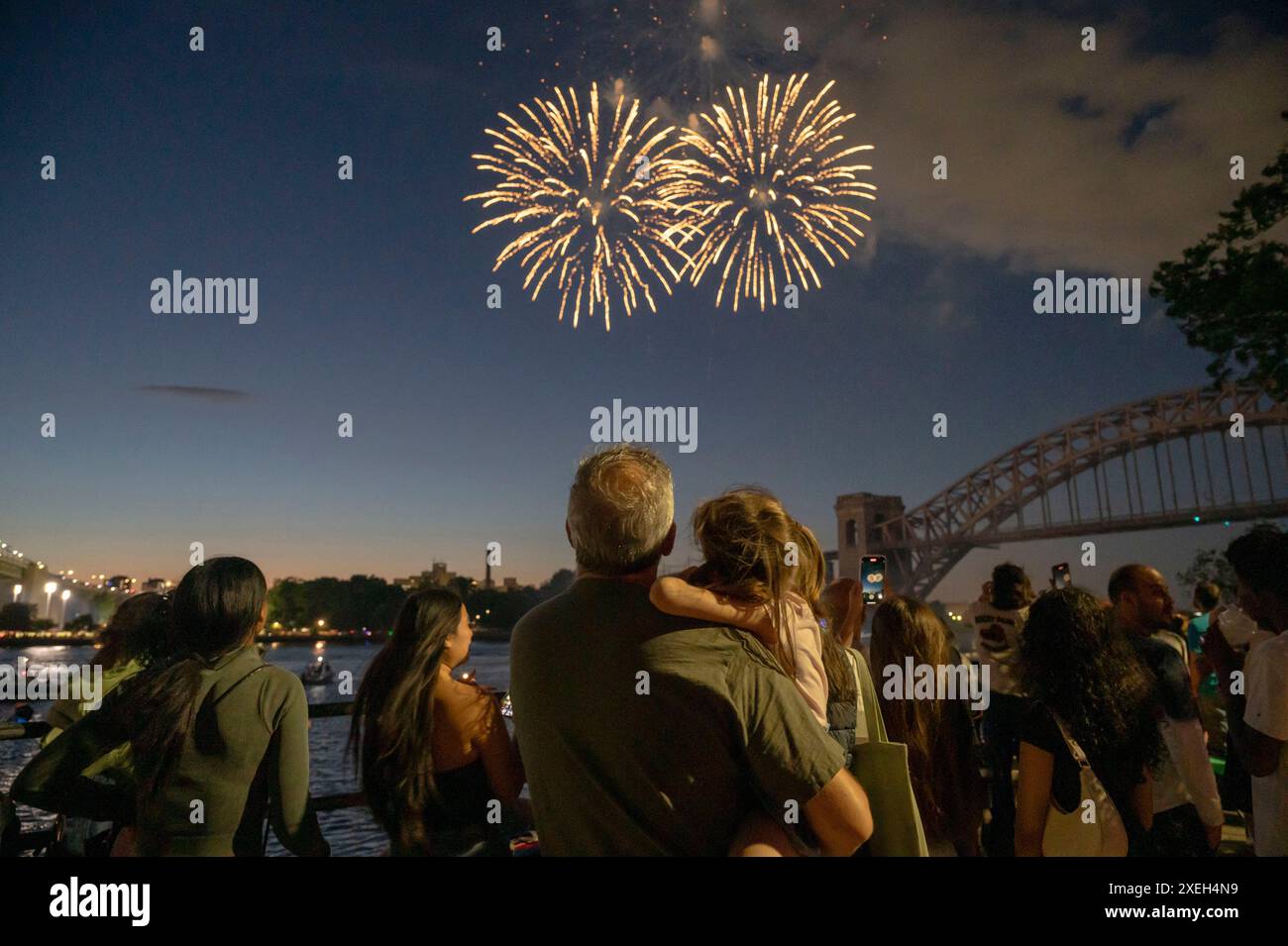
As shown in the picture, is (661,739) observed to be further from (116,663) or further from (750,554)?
(116,663)

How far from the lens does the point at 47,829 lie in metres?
2.96

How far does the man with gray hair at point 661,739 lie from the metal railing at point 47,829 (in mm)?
1174

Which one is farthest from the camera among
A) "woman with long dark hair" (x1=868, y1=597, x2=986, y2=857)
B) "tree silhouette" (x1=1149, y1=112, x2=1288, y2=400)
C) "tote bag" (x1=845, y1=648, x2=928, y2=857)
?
"tree silhouette" (x1=1149, y1=112, x2=1288, y2=400)

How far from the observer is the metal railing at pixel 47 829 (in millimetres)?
2658

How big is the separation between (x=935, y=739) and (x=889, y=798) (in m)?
1.09

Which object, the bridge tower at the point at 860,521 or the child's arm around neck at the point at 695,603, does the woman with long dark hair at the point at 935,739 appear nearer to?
the child's arm around neck at the point at 695,603

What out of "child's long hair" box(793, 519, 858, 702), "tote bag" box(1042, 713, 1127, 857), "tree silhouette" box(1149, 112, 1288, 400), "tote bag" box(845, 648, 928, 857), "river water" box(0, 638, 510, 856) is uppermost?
"tree silhouette" box(1149, 112, 1288, 400)

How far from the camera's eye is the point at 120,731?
7.68ft

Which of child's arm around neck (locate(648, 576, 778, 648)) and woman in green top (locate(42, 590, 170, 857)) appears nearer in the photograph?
child's arm around neck (locate(648, 576, 778, 648))

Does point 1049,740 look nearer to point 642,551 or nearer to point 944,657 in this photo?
point 944,657

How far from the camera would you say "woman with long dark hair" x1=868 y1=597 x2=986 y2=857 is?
2801 millimetres

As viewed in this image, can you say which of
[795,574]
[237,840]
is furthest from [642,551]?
[237,840]

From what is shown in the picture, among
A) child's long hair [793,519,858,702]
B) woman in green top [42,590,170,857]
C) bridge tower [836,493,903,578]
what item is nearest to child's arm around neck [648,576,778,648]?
child's long hair [793,519,858,702]

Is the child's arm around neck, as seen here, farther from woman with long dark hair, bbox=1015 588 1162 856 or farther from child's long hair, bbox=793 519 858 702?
woman with long dark hair, bbox=1015 588 1162 856
